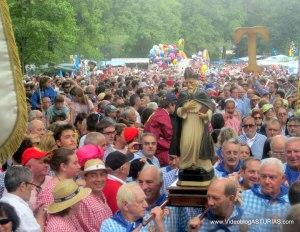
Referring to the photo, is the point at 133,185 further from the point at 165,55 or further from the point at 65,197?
the point at 165,55

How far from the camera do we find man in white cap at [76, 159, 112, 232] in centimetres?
535

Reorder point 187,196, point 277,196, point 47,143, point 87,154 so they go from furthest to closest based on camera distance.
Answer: point 47,143
point 87,154
point 187,196
point 277,196

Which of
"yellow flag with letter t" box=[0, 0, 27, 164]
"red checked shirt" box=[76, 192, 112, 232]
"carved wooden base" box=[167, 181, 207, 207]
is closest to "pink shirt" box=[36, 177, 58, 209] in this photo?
"red checked shirt" box=[76, 192, 112, 232]

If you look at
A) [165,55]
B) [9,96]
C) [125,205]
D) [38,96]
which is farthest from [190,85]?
[165,55]

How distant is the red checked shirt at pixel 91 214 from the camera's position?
210 inches

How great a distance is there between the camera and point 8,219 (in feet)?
14.0

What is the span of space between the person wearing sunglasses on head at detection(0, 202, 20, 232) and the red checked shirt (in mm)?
987

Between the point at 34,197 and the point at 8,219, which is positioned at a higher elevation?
the point at 8,219

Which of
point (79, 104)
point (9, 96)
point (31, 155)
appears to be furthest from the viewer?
point (79, 104)

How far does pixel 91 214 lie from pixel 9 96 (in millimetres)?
2760

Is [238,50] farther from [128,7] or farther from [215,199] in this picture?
[215,199]

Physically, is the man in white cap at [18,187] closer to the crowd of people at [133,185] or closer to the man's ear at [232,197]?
the crowd of people at [133,185]

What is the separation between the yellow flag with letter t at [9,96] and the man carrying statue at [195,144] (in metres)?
2.67

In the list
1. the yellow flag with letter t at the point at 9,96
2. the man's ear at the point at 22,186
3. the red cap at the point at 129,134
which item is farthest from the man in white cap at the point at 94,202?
the yellow flag with letter t at the point at 9,96
